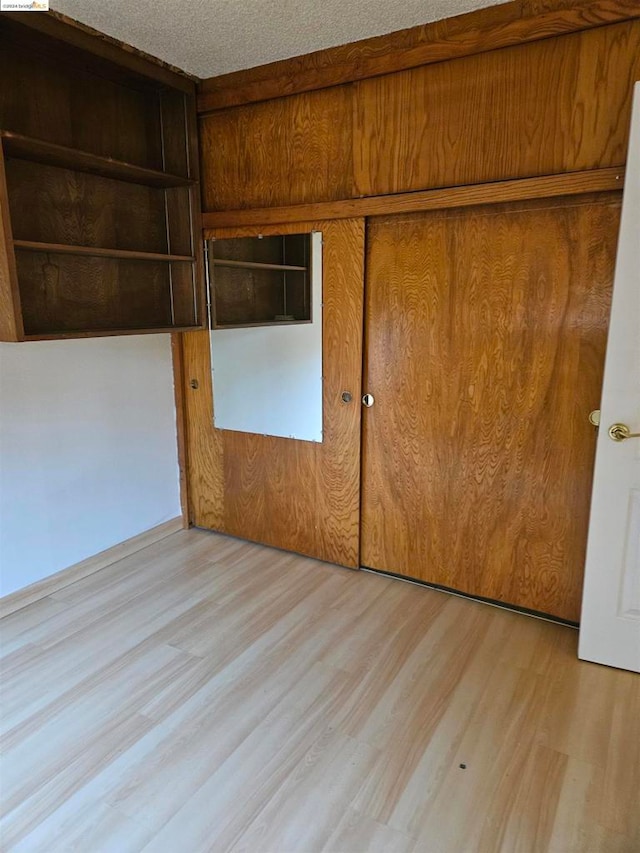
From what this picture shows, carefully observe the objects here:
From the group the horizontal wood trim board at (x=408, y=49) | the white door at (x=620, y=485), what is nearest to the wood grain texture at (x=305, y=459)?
the horizontal wood trim board at (x=408, y=49)

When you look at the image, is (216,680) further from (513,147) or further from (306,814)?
(513,147)

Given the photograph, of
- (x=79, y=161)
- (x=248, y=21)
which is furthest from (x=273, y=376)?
(x=248, y=21)

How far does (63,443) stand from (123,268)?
900 mm

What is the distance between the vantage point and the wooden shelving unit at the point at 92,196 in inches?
83.0

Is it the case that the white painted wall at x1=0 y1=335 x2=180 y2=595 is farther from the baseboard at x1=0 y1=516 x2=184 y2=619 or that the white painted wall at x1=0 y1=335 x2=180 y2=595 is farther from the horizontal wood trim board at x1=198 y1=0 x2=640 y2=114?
the horizontal wood trim board at x1=198 y1=0 x2=640 y2=114

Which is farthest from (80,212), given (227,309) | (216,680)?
(216,680)

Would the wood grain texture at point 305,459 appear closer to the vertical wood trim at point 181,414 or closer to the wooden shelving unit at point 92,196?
the vertical wood trim at point 181,414

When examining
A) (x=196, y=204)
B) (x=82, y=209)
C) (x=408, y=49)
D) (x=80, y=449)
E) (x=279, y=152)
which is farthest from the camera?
(x=196, y=204)

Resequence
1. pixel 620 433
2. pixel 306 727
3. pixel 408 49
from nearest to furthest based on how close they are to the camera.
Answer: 1. pixel 306 727
2. pixel 620 433
3. pixel 408 49

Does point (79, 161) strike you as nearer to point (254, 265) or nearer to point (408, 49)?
point (254, 265)

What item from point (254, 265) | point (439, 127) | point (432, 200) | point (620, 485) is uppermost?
point (439, 127)

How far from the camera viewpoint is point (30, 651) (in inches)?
83.9

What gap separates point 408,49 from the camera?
6.99ft

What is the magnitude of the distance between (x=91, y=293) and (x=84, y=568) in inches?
53.2
